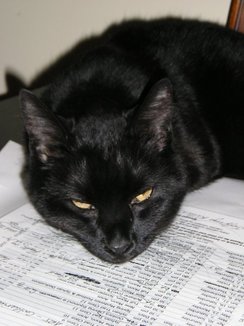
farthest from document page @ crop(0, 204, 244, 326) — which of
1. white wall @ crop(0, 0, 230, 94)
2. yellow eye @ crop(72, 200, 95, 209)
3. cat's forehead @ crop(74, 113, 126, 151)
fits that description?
white wall @ crop(0, 0, 230, 94)

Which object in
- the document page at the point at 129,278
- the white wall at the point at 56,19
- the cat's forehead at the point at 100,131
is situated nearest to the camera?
the document page at the point at 129,278

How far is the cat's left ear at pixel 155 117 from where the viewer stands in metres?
0.89

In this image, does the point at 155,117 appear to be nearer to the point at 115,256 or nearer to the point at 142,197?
the point at 142,197

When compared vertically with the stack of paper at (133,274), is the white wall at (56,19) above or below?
above

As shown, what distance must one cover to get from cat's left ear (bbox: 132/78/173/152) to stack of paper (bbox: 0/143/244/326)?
8.5 inches

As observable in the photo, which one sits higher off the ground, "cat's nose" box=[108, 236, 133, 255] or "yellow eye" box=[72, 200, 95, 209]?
"yellow eye" box=[72, 200, 95, 209]

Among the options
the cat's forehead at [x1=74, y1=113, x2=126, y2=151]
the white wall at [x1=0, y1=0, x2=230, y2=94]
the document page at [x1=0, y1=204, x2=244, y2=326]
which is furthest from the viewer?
the white wall at [x1=0, y1=0, x2=230, y2=94]

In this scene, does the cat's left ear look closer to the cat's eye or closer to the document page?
the cat's eye

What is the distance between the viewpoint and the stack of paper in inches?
32.9

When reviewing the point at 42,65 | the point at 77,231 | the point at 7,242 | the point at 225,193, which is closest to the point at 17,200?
the point at 7,242

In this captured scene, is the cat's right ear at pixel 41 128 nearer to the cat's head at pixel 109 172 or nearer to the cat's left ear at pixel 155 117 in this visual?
the cat's head at pixel 109 172

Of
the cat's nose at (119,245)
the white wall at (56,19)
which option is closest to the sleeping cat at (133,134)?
the cat's nose at (119,245)

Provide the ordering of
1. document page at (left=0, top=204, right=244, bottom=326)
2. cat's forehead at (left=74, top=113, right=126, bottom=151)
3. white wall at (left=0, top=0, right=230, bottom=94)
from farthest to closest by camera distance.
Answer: white wall at (left=0, top=0, right=230, bottom=94) → cat's forehead at (left=74, top=113, right=126, bottom=151) → document page at (left=0, top=204, right=244, bottom=326)

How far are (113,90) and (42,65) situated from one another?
0.93 metres
